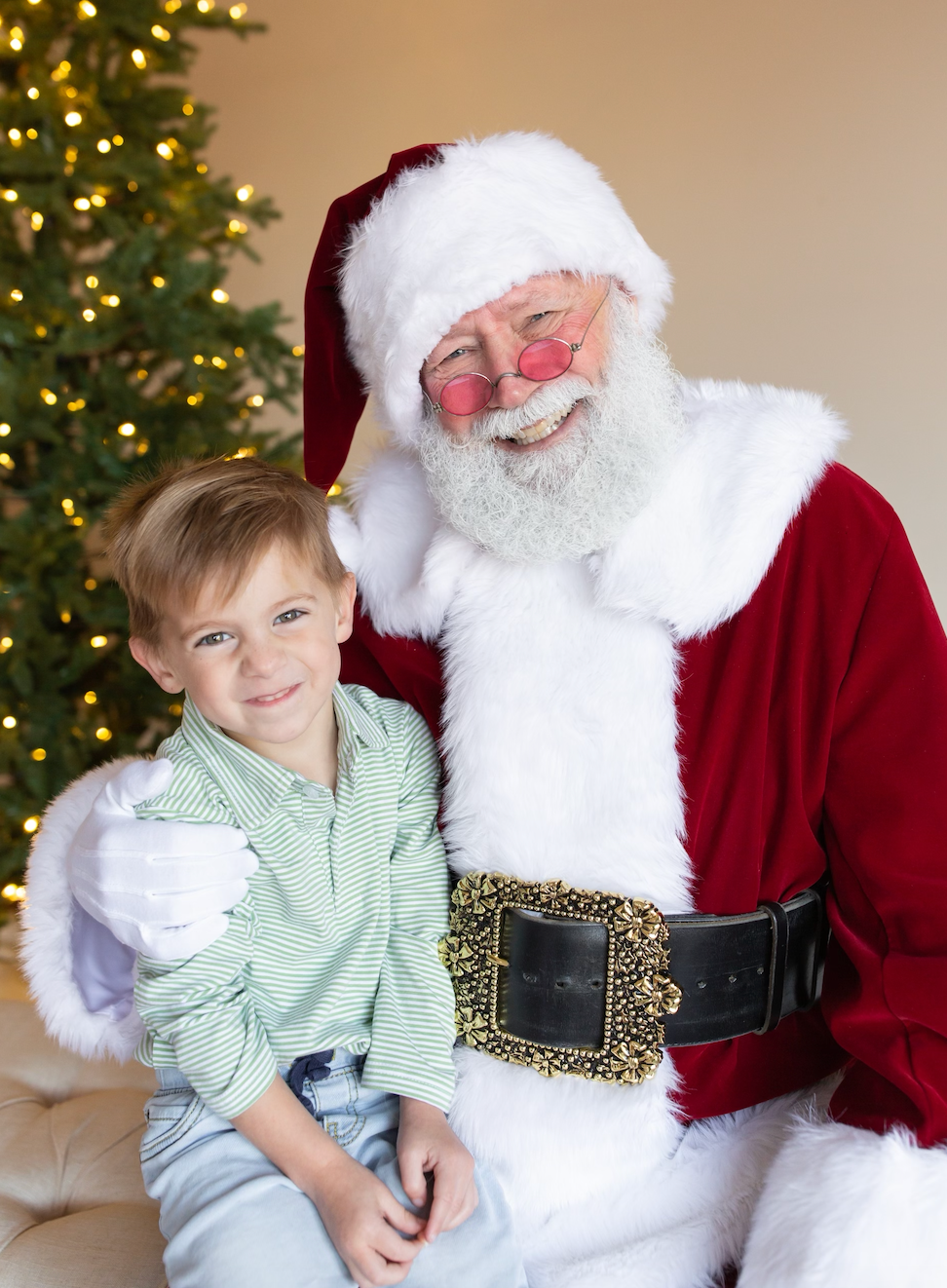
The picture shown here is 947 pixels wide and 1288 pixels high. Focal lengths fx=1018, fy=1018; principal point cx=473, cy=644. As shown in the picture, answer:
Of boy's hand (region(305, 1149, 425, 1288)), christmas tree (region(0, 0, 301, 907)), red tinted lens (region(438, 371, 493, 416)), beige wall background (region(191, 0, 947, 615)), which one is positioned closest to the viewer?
boy's hand (region(305, 1149, 425, 1288))

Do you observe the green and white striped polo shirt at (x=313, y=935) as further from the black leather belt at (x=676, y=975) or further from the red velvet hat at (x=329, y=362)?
the red velvet hat at (x=329, y=362)

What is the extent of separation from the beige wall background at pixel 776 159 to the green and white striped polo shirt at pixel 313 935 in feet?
6.01

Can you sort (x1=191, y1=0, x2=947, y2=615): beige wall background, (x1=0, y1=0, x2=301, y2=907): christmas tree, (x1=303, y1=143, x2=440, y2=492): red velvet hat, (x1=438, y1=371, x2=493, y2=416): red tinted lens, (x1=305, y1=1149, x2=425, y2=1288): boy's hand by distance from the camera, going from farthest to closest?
(x1=0, y1=0, x2=301, y2=907): christmas tree, (x1=191, y1=0, x2=947, y2=615): beige wall background, (x1=303, y1=143, x2=440, y2=492): red velvet hat, (x1=438, y1=371, x2=493, y2=416): red tinted lens, (x1=305, y1=1149, x2=425, y2=1288): boy's hand

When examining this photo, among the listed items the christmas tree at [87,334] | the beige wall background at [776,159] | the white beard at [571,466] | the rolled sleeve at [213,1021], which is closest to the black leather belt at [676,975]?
the rolled sleeve at [213,1021]

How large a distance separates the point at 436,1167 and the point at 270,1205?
0.22m

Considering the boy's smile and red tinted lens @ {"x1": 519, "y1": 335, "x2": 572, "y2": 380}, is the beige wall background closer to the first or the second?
red tinted lens @ {"x1": 519, "y1": 335, "x2": 572, "y2": 380}

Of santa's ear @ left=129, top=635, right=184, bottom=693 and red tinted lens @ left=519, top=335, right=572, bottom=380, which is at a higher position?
red tinted lens @ left=519, top=335, right=572, bottom=380

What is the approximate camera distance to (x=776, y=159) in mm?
2773

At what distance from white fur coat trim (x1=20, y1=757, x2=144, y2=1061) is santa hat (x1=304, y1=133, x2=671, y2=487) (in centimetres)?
92

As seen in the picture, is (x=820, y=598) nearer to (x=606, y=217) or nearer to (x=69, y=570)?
(x=606, y=217)

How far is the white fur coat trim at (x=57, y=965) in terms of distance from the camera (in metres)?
1.63

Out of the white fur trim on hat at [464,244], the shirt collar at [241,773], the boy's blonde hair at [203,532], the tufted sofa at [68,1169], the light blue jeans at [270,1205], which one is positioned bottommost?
the tufted sofa at [68,1169]

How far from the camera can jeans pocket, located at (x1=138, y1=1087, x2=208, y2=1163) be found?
1395 mm

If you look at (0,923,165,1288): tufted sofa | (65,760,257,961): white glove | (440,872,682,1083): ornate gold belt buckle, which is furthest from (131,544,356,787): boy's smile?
(0,923,165,1288): tufted sofa
